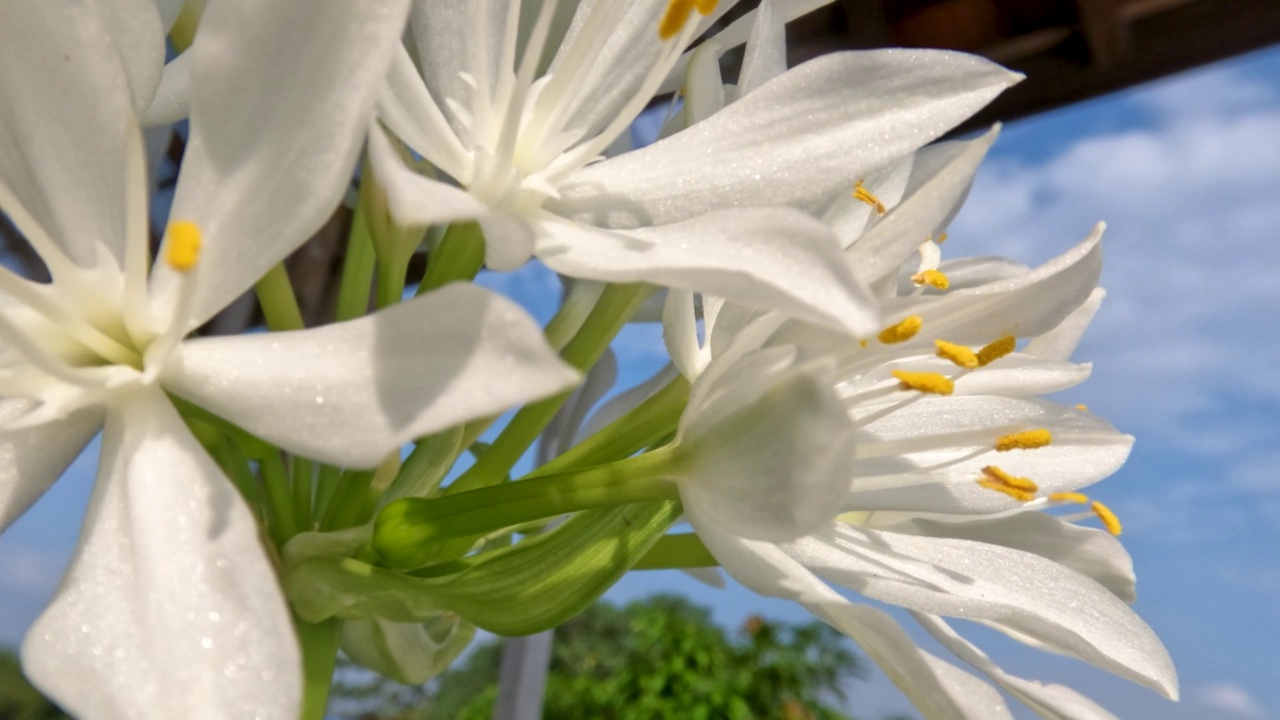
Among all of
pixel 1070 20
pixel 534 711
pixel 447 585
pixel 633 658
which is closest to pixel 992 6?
pixel 1070 20

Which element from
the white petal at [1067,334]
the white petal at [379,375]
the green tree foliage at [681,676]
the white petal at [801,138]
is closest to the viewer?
the white petal at [379,375]

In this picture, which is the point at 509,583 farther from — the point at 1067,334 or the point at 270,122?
the point at 1067,334

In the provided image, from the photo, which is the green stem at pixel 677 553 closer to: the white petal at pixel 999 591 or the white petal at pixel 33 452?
the white petal at pixel 999 591

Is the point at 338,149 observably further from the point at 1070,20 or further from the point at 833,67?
the point at 1070,20

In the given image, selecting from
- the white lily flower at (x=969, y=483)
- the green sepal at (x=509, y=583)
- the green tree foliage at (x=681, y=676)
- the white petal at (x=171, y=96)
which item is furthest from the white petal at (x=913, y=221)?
the green tree foliage at (x=681, y=676)

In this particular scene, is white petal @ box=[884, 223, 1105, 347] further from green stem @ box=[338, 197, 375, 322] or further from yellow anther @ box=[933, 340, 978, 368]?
green stem @ box=[338, 197, 375, 322]

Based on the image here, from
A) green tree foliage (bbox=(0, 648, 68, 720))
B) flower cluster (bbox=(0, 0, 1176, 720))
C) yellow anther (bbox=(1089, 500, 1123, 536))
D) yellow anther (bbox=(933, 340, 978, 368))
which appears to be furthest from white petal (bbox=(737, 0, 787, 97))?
green tree foliage (bbox=(0, 648, 68, 720))
